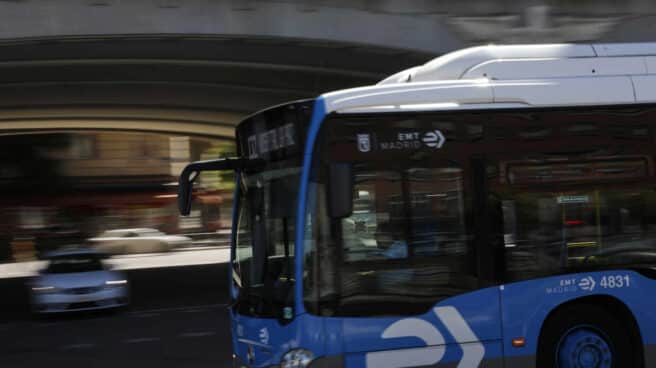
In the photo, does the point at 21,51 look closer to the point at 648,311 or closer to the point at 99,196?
the point at 648,311

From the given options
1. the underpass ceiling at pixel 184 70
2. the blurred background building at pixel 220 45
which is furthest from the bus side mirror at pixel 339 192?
the underpass ceiling at pixel 184 70

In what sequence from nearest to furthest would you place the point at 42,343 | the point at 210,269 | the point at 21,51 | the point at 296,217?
1. the point at 296,217
2. the point at 42,343
3. the point at 21,51
4. the point at 210,269

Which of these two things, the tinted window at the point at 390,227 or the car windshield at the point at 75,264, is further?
the car windshield at the point at 75,264

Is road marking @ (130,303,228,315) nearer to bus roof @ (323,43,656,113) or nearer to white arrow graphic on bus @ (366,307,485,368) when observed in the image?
bus roof @ (323,43,656,113)

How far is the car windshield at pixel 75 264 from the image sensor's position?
59.9ft

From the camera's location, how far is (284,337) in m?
6.91

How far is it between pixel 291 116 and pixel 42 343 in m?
8.67

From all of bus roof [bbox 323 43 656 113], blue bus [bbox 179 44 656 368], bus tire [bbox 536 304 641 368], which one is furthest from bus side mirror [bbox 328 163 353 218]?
bus tire [bbox 536 304 641 368]

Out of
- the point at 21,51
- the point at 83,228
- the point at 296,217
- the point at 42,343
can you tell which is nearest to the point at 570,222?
the point at 296,217

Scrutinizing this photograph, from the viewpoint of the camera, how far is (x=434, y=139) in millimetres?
7246

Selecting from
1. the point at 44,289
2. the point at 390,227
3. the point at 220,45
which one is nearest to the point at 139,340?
the point at 44,289

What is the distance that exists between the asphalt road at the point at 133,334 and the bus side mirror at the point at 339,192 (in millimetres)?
A: 4659

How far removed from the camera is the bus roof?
7.24 m

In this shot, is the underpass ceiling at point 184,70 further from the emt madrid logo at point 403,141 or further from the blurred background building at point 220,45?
the emt madrid logo at point 403,141
